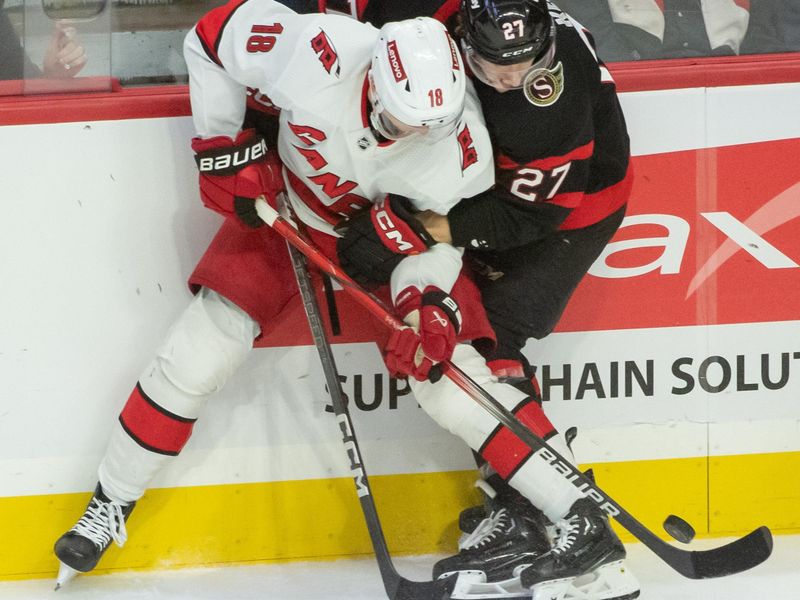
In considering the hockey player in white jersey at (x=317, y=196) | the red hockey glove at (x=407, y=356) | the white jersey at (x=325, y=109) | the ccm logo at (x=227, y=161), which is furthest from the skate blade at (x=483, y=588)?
the ccm logo at (x=227, y=161)

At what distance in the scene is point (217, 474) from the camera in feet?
8.57

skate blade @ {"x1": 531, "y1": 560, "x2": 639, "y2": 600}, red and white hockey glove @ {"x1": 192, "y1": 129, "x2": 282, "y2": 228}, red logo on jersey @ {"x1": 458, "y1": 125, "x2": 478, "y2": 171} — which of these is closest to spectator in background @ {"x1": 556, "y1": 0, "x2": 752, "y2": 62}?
red logo on jersey @ {"x1": 458, "y1": 125, "x2": 478, "y2": 171}

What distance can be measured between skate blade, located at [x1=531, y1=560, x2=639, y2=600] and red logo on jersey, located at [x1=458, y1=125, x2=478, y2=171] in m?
0.88

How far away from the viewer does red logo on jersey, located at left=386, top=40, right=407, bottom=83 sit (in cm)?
195

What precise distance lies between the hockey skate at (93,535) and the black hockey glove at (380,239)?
762 millimetres

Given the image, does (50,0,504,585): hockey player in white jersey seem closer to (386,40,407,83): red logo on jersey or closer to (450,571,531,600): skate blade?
(386,40,407,83): red logo on jersey

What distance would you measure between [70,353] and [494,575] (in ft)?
3.63

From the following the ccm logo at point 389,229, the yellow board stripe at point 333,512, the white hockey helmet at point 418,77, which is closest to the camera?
the white hockey helmet at point 418,77

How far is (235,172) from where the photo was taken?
7.33 feet

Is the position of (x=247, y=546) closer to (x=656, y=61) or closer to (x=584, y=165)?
(x=584, y=165)

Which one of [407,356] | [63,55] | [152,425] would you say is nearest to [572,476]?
[407,356]

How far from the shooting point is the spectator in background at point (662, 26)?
2.62 m

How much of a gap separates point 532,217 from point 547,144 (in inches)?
7.1

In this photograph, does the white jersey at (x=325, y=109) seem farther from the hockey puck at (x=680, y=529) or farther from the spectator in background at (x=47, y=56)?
the hockey puck at (x=680, y=529)
